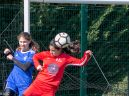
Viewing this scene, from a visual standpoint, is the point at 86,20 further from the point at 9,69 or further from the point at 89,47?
the point at 9,69

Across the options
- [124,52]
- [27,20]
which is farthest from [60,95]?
[27,20]

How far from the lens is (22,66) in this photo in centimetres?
855

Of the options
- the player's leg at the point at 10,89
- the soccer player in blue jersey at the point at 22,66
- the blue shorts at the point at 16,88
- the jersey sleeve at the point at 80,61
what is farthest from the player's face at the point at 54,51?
the player's leg at the point at 10,89

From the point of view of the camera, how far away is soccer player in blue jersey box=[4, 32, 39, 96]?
28.2ft

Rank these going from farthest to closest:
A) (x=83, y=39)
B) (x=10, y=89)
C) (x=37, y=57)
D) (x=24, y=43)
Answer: (x=83, y=39) → (x=10, y=89) → (x=24, y=43) → (x=37, y=57)

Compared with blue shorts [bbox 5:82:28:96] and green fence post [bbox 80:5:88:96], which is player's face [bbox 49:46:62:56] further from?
green fence post [bbox 80:5:88:96]

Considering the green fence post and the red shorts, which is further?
the green fence post

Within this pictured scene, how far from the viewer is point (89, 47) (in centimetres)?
1139

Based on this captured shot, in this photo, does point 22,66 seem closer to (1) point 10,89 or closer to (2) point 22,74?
(2) point 22,74

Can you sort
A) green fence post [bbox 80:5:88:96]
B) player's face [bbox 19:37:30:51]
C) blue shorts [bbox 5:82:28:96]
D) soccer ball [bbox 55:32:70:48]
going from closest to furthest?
soccer ball [bbox 55:32:70:48] < player's face [bbox 19:37:30:51] < blue shorts [bbox 5:82:28:96] < green fence post [bbox 80:5:88:96]

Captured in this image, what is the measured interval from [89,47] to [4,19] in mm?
1750

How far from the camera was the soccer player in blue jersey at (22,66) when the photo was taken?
859 centimetres

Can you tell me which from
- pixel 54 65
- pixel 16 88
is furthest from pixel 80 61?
pixel 16 88

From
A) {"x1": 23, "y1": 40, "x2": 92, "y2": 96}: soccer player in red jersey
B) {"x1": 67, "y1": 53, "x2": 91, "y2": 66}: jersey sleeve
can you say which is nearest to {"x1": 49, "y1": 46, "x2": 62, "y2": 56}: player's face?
{"x1": 23, "y1": 40, "x2": 92, "y2": 96}: soccer player in red jersey
